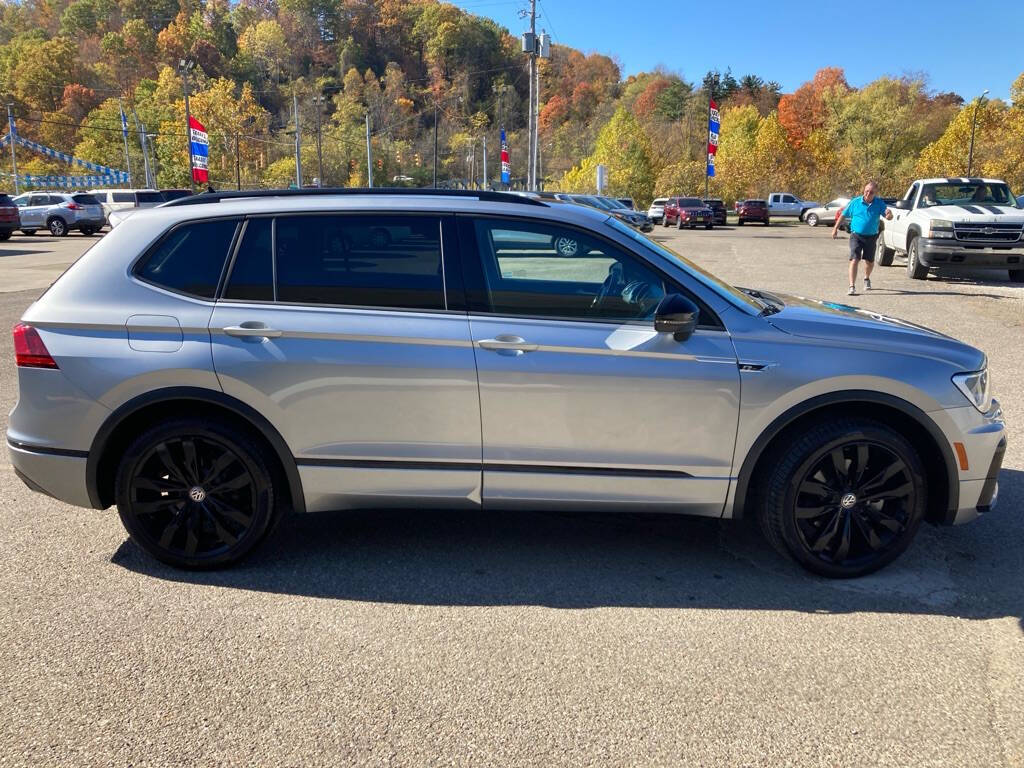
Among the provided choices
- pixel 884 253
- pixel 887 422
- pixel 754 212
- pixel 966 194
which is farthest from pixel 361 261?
pixel 754 212

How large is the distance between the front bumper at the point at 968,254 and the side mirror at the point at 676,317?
13.5m

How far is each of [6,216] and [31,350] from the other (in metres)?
29.9

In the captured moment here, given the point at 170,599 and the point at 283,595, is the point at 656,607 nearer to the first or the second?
the point at 283,595

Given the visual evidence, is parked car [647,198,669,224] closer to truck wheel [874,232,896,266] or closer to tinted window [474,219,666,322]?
truck wheel [874,232,896,266]

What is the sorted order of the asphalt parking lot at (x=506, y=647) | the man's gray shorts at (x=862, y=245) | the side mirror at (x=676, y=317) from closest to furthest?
the asphalt parking lot at (x=506, y=647)
the side mirror at (x=676, y=317)
the man's gray shorts at (x=862, y=245)

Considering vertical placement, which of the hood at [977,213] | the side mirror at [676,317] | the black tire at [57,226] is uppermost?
the hood at [977,213]

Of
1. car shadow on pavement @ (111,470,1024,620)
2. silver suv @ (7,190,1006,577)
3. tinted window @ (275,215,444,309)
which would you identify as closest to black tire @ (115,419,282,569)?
silver suv @ (7,190,1006,577)

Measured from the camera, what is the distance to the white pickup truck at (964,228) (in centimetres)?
1452

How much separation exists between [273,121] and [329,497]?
137 m

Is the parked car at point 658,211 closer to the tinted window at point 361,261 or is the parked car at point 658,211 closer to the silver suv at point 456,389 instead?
the silver suv at point 456,389

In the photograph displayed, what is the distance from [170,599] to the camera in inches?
138

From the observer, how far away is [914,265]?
15.5m

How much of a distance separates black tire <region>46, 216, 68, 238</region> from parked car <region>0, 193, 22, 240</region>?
13.3 feet

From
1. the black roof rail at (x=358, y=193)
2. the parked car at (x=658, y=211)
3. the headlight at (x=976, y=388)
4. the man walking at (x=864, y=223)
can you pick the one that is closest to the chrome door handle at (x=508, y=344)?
the black roof rail at (x=358, y=193)
